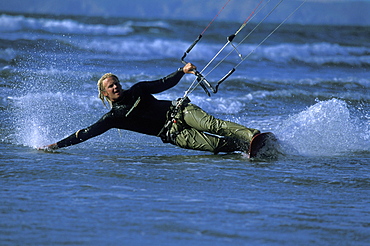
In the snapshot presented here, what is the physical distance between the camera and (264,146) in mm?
6816

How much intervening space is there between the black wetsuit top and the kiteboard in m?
1.12

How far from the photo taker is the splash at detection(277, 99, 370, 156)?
7.37m

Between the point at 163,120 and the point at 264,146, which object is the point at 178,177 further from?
the point at 264,146

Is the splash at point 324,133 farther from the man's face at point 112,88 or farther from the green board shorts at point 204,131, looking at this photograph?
the man's face at point 112,88

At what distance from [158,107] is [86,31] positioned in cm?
2431

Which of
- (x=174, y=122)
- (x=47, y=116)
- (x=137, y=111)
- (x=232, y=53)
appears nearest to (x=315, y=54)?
(x=232, y=53)

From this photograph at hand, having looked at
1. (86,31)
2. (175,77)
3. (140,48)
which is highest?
(86,31)

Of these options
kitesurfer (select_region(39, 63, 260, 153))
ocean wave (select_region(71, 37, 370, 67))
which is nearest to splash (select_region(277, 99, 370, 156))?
kitesurfer (select_region(39, 63, 260, 153))

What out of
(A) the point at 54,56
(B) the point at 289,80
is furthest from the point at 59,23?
(B) the point at 289,80

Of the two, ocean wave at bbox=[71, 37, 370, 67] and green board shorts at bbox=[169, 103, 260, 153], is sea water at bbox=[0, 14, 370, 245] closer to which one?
green board shorts at bbox=[169, 103, 260, 153]

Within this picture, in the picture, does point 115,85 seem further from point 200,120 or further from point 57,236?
point 57,236

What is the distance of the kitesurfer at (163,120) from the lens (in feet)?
22.1

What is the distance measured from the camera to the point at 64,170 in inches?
234

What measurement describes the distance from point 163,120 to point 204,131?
1.71 feet
